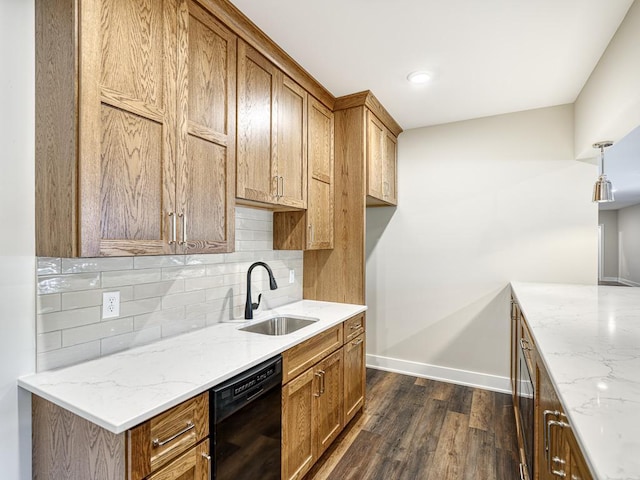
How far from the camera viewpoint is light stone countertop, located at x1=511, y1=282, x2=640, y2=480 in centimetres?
68

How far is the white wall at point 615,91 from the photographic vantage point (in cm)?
166

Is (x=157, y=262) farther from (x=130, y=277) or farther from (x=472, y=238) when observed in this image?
(x=472, y=238)

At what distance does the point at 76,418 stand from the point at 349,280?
1.95m

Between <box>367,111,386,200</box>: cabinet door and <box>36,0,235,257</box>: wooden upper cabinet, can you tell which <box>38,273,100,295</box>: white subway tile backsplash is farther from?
<box>367,111,386,200</box>: cabinet door

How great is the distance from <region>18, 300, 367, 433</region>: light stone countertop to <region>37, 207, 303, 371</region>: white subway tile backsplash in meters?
0.07

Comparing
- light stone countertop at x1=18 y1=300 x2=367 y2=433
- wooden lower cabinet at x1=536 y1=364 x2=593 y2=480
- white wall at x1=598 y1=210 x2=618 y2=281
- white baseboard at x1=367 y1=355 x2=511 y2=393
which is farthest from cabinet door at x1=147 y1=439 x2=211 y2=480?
white wall at x1=598 y1=210 x2=618 y2=281

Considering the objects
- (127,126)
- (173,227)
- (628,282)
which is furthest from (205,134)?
(628,282)

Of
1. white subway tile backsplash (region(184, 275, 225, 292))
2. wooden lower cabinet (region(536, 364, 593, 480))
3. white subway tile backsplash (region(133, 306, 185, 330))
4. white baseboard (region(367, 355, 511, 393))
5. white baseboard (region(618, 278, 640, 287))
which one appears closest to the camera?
wooden lower cabinet (region(536, 364, 593, 480))

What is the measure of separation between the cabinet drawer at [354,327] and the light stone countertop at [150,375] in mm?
526

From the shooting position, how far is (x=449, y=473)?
6.68 ft

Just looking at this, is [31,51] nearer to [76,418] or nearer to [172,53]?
[172,53]

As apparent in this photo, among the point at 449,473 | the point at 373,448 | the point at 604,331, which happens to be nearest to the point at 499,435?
the point at 449,473

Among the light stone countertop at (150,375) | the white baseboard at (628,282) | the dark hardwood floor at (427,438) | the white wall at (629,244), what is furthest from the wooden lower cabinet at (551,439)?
the white baseboard at (628,282)

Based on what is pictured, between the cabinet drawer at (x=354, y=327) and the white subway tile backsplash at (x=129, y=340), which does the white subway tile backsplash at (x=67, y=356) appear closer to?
the white subway tile backsplash at (x=129, y=340)
